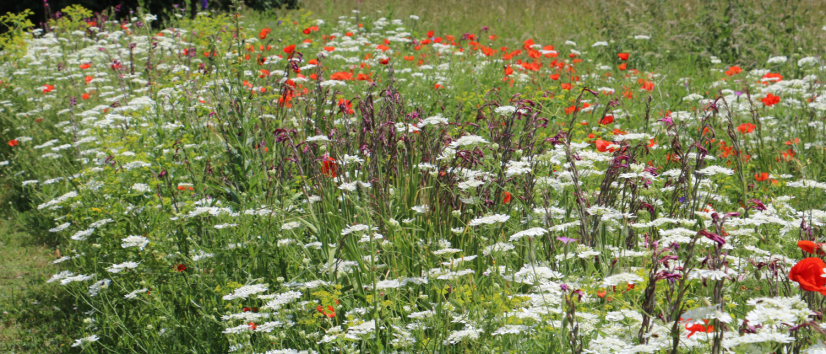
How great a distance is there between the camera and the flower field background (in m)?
1.73

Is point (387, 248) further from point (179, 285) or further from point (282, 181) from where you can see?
point (179, 285)

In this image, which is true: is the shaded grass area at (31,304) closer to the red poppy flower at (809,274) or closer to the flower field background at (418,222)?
the flower field background at (418,222)

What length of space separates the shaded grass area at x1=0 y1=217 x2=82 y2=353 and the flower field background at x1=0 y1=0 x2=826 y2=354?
0.02 meters

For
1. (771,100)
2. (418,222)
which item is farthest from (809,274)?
(771,100)

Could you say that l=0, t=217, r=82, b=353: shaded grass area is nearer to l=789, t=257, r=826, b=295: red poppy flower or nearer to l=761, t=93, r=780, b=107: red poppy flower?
l=789, t=257, r=826, b=295: red poppy flower

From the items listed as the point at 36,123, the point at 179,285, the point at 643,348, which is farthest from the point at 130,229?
the point at 36,123

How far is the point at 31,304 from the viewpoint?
144 inches

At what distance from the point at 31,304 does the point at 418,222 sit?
2543 mm

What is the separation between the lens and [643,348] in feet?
4.23

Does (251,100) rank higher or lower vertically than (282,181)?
higher

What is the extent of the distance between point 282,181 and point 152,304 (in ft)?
2.68

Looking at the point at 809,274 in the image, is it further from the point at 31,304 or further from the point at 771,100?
the point at 31,304

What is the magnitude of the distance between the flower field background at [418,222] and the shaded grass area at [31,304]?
0.06ft

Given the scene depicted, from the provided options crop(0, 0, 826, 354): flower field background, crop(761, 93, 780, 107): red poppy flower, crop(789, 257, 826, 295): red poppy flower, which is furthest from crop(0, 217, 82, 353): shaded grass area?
crop(761, 93, 780, 107): red poppy flower
